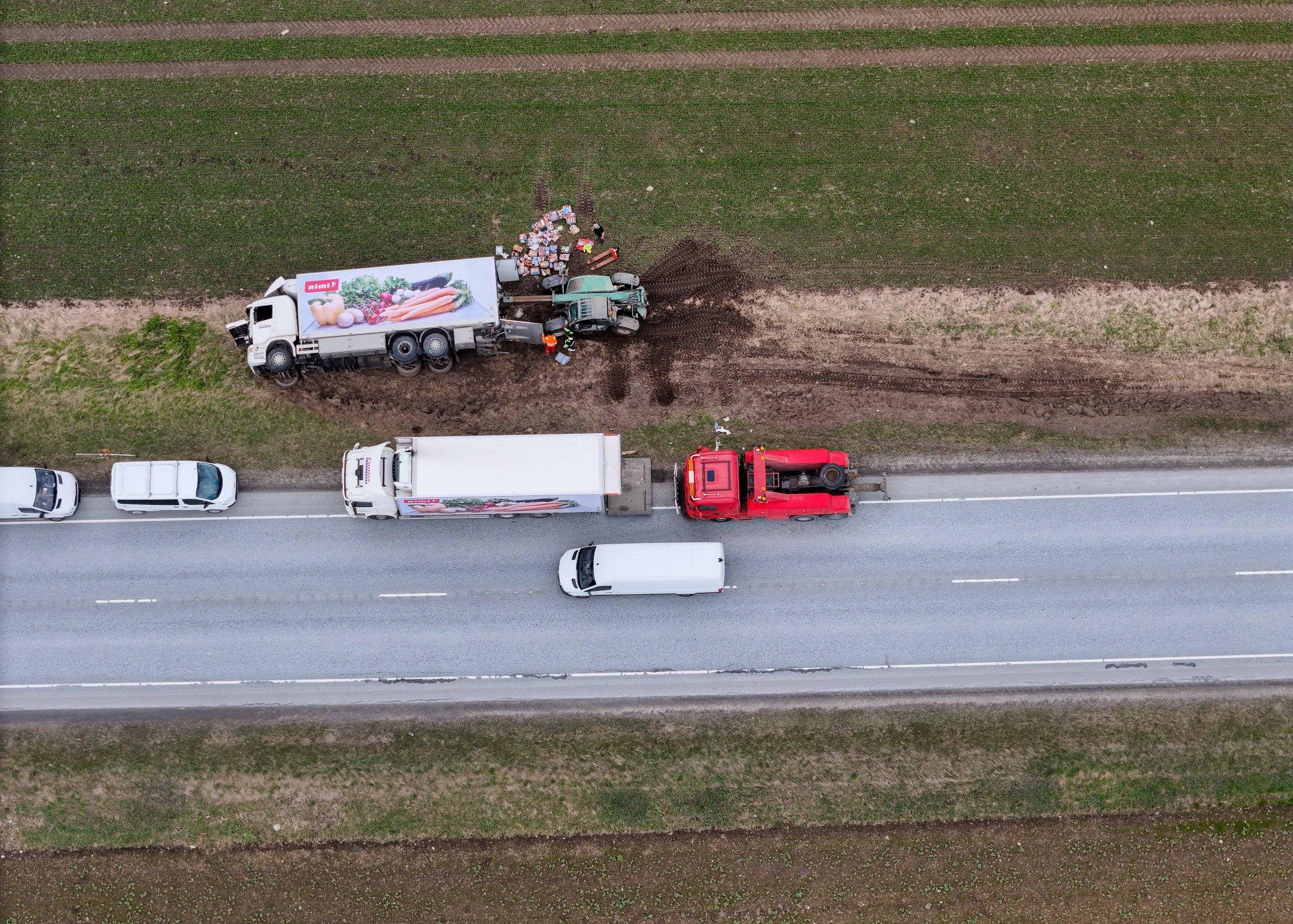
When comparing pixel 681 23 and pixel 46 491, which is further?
pixel 681 23

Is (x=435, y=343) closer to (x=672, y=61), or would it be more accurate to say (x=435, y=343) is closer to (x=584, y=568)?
(x=584, y=568)

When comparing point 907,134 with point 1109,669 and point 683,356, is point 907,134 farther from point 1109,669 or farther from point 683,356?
point 1109,669

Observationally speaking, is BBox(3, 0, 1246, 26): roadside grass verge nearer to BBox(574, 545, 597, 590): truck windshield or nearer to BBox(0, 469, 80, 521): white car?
BBox(0, 469, 80, 521): white car

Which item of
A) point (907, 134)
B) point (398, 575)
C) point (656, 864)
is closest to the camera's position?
point (656, 864)

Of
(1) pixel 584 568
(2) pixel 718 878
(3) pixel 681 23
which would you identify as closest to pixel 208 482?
(1) pixel 584 568

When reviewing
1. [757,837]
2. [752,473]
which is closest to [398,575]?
[752,473]

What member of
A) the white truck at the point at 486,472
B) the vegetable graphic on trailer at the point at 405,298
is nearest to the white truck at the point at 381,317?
the vegetable graphic on trailer at the point at 405,298
